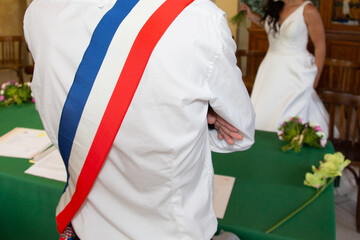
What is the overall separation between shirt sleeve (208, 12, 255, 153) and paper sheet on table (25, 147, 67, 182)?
90 cm

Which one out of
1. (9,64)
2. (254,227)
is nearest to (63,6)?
(254,227)

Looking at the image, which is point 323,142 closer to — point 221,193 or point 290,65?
point 221,193

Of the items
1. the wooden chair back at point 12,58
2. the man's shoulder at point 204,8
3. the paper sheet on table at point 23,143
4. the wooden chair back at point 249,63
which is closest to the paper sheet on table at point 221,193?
the man's shoulder at point 204,8

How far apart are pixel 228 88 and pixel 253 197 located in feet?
2.23

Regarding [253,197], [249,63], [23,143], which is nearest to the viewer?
[253,197]

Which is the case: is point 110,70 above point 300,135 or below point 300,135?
above

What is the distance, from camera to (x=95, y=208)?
943 mm

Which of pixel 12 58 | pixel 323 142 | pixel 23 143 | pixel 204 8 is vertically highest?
pixel 204 8

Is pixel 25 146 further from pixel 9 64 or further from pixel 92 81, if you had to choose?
pixel 9 64

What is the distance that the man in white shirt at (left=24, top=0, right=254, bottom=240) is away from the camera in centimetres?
76

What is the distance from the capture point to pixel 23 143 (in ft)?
6.20

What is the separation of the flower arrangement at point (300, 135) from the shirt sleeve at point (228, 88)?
854 millimetres

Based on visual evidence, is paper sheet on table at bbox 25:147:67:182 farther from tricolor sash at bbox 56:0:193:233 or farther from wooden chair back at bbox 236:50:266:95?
wooden chair back at bbox 236:50:266:95

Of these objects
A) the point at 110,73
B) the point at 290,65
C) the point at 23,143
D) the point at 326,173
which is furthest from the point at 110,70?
the point at 290,65
